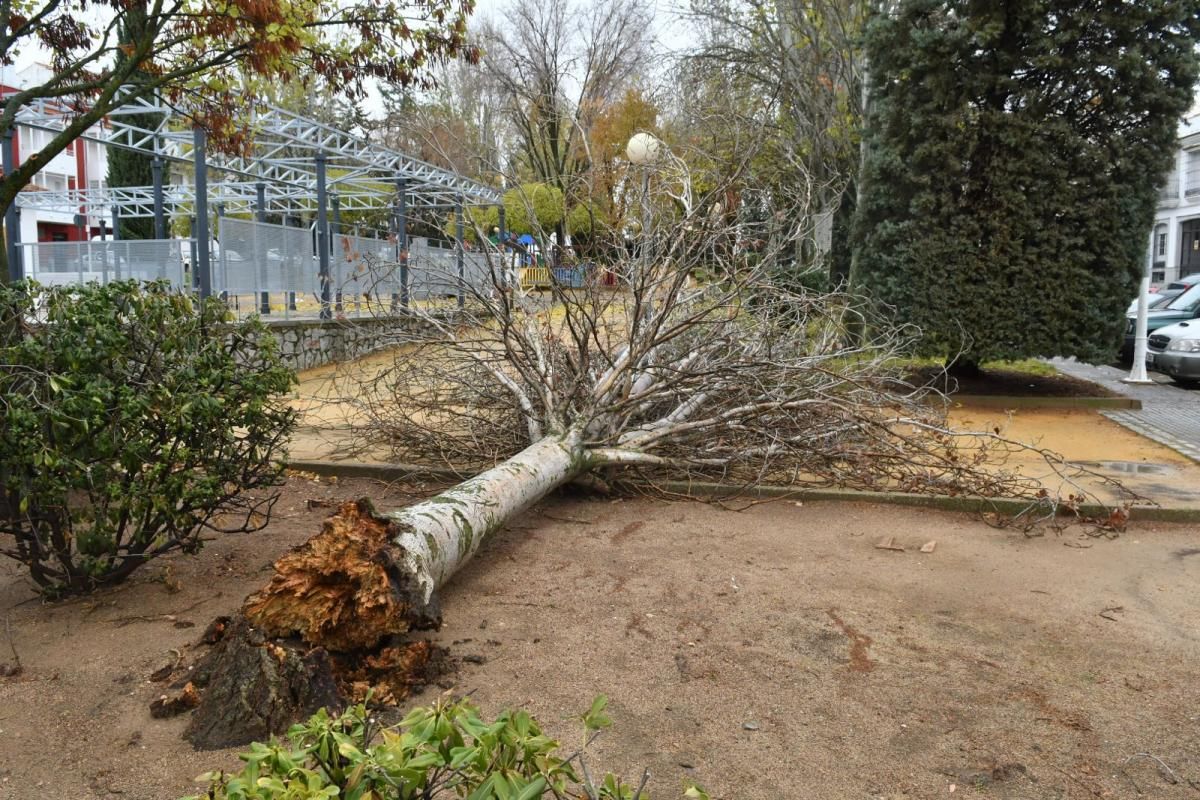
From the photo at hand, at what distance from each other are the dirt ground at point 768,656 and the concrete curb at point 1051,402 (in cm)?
549

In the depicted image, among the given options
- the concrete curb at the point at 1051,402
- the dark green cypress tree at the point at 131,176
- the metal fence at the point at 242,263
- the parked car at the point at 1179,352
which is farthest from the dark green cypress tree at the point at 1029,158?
the dark green cypress tree at the point at 131,176

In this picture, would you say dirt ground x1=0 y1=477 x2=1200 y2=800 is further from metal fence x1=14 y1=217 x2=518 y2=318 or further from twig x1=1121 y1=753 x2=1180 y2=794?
metal fence x1=14 y1=217 x2=518 y2=318

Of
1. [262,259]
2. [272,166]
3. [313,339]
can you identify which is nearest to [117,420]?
[313,339]

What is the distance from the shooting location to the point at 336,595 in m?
3.42

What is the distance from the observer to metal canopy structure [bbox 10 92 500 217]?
13680mm

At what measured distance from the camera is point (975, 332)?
10.9 meters

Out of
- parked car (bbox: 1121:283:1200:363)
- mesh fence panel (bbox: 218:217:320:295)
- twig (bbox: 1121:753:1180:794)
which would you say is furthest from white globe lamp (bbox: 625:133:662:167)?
parked car (bbox: 1121:283:1200:363)

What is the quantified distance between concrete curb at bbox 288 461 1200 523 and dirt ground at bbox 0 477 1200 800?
0.31 metres

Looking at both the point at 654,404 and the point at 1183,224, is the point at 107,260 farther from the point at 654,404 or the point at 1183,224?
the point at 1183,224

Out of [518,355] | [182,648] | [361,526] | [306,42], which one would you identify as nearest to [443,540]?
[361,526]

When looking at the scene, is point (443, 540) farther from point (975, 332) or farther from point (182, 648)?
point (975, 332)

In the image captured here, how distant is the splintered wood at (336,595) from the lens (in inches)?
131

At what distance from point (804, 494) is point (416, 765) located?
5098mm

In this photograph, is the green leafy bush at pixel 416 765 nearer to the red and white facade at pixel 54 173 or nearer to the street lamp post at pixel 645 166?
the street lamp post at pixel 645 166
